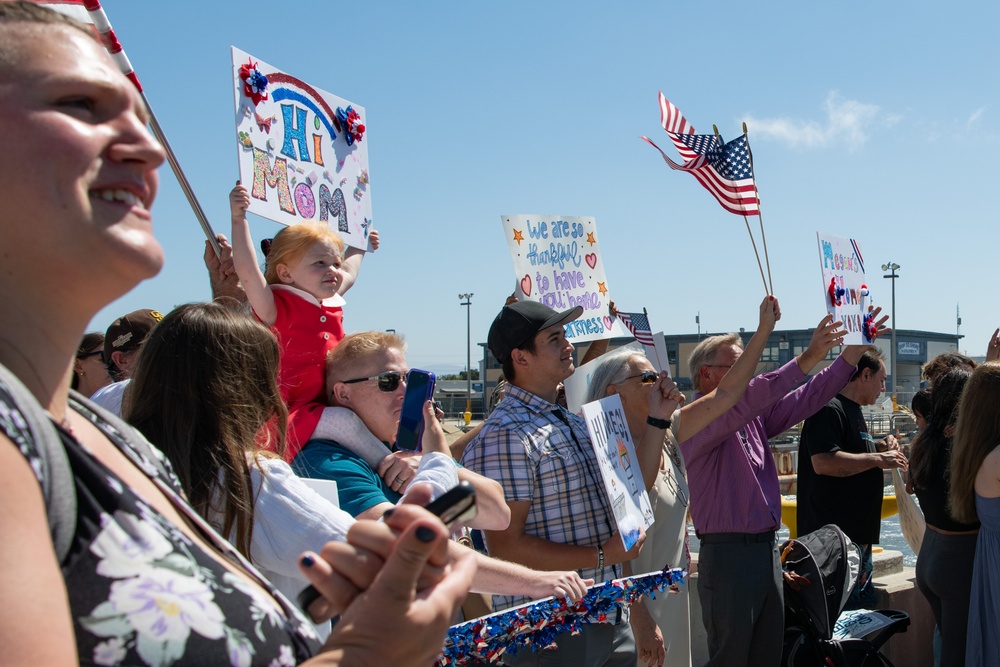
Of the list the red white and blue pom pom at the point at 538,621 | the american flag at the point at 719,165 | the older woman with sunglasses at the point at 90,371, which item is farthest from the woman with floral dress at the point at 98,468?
the american flag at the point at 719,165

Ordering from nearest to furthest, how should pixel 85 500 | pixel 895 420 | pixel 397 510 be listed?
1. pixel 85 500
2. pixel 397 510
3. pixel 895 420

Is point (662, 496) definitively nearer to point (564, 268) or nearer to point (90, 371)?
point (564, 268)

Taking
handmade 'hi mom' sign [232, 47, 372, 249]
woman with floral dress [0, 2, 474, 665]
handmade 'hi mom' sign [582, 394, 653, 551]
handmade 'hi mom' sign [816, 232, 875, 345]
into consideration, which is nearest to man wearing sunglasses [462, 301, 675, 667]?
handmade 'hi mom' sign [582, 394, 653, 551]

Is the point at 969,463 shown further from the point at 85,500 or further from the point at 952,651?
the point at 85,500

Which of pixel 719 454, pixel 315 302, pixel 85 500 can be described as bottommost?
pixel 719 454

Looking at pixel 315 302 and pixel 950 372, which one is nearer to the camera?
pixel 315 302

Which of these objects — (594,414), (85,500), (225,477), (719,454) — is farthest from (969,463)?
(85,500)

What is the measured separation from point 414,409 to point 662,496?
2.14m

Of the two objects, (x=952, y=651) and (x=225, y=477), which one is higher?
(x=225, y=477)

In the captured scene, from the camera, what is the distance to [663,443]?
457cm

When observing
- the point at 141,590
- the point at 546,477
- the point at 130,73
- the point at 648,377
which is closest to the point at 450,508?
the point at 141,590

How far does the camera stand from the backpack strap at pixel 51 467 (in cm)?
96

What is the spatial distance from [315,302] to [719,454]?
2635 mm

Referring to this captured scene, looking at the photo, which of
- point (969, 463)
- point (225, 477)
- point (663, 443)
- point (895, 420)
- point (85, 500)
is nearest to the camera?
point (85, 500)
